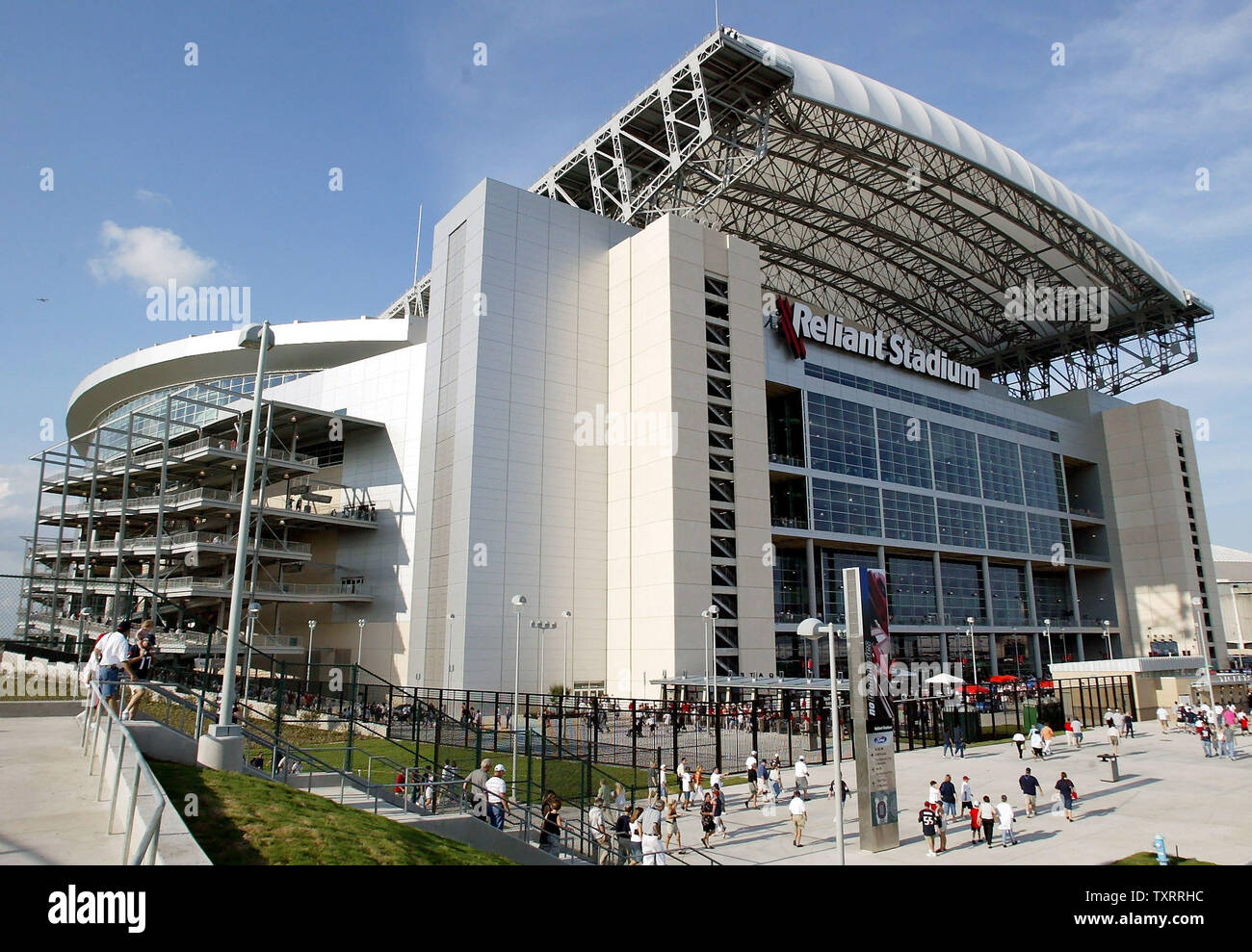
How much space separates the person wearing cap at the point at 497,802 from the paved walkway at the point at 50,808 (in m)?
7.46

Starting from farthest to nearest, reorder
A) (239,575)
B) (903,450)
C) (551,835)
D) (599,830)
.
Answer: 1. (903,450)
2. (599,830)
3. (551,835)
4. (239,575)

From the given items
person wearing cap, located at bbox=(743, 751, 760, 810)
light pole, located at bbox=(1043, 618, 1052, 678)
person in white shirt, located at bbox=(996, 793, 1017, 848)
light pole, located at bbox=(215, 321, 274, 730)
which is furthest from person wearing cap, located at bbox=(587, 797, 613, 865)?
light pole, located at bbox=(1043, 618, 1052, 678)

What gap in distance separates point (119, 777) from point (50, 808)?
5.11 feet

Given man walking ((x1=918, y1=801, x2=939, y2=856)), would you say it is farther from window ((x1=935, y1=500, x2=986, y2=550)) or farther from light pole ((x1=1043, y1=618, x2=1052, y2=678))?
light pole ((x1=1043, y1=618, x2=1052, y2=678))

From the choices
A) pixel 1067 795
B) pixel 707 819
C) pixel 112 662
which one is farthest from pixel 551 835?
pixel 1067 795

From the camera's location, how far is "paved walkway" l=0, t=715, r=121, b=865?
8.21m

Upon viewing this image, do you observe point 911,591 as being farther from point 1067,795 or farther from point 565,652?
point 1067,795

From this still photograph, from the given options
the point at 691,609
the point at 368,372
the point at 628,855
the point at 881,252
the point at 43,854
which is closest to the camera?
the point at 43,854

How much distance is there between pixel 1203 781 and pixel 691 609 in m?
25.9

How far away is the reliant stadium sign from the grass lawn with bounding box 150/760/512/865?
174ft

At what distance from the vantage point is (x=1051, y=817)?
71.2 ft
